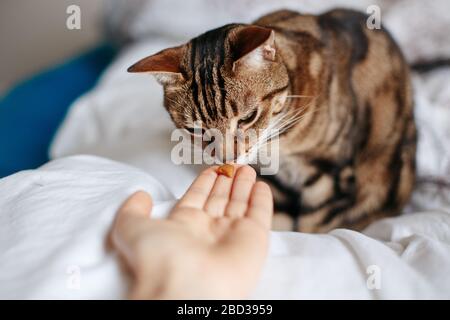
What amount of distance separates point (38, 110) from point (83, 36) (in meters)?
0.68

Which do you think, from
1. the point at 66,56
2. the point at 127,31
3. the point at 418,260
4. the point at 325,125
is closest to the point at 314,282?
the point at 418,260

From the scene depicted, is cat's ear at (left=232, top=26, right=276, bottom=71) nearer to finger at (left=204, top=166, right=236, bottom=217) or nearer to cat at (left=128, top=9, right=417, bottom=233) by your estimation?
cat at (left=128, top=9, right=417, bottom=233)

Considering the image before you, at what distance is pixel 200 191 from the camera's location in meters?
0.81

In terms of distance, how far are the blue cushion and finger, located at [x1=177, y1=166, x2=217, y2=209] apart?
767mm

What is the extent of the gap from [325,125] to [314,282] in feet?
1.64

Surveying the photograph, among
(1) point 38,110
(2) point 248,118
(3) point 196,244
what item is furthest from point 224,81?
(1) point 38,110

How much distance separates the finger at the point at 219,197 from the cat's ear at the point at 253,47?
222 millimetres

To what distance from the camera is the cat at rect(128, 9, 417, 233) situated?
3.01 feet

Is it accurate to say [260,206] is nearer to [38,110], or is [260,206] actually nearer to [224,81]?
[224,81]

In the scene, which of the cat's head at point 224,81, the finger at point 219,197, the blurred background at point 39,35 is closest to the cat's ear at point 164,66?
the cat's head at point 224,81

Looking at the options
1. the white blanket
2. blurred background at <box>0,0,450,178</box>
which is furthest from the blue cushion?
the white blanket

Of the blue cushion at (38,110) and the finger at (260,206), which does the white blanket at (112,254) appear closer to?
the finger at (260,206)

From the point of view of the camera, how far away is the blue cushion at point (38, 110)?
146cm
